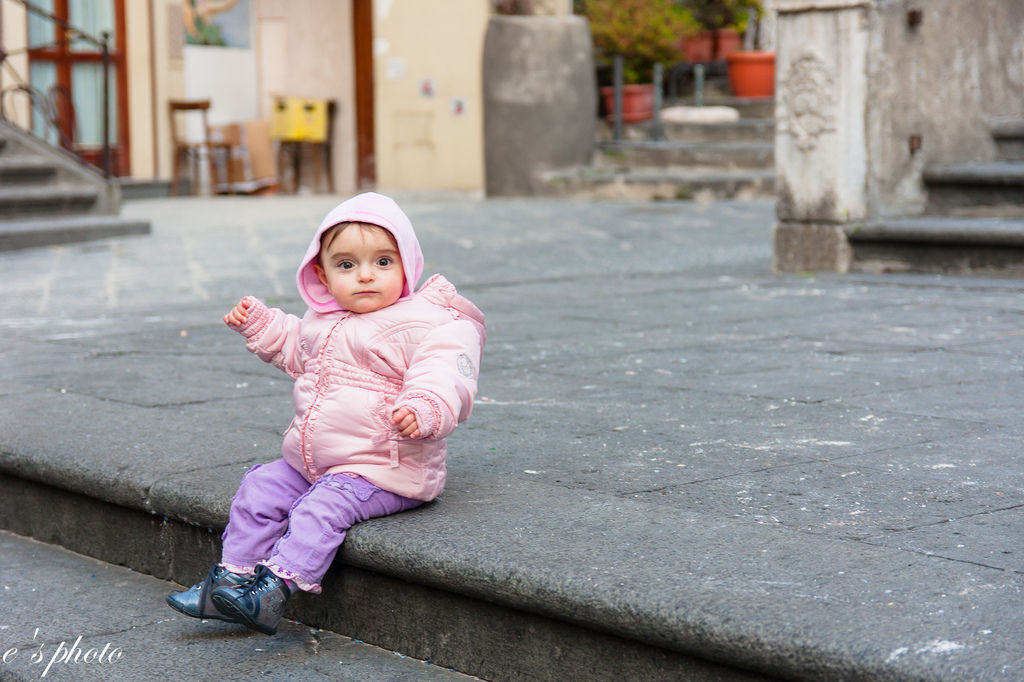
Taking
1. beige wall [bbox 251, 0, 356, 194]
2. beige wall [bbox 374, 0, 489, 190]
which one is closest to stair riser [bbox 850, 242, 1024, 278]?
beige wall [bbox 374, 0, 489, 190]

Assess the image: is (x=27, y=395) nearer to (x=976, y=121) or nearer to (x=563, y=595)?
(x=563, y=595)

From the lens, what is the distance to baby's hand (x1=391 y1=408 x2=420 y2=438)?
220 centimetres

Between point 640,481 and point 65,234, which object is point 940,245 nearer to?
point 640,481

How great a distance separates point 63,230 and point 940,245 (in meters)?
5.78

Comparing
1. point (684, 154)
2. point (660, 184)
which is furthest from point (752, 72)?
point (660, 184)

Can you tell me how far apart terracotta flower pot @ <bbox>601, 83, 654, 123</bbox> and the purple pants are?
1132cm

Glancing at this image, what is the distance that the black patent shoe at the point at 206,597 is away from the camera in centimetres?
226

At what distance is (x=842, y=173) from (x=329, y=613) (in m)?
4.56

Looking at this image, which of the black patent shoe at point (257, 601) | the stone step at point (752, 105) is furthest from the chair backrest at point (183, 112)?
the black patent shoe at point (257, 601)

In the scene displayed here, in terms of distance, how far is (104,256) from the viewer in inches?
325

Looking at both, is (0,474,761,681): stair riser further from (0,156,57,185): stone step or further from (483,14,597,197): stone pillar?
(483,14,597,197): stone pillar

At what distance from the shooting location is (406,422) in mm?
2211

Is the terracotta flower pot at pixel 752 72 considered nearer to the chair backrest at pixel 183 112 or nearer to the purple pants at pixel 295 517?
the chair backrest at pixel 183 112

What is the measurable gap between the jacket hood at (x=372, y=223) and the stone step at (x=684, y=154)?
932cm
